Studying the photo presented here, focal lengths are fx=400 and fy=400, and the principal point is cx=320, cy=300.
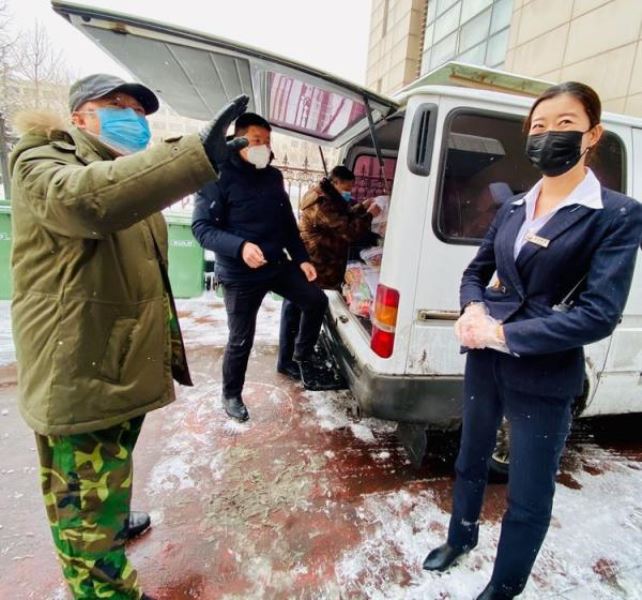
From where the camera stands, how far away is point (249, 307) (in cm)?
279

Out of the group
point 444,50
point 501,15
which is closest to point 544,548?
point 501,15

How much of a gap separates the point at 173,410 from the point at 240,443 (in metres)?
0.68

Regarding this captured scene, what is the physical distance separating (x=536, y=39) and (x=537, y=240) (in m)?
8.37

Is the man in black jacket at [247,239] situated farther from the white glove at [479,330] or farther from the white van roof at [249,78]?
the white glove at [479,330]

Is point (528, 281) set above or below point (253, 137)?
below

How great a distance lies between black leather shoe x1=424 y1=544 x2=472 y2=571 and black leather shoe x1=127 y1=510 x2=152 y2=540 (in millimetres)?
1380

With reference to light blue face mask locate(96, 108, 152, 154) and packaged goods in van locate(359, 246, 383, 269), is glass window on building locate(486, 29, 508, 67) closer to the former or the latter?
packaged goods in van locate(359, 246, 383, 269)

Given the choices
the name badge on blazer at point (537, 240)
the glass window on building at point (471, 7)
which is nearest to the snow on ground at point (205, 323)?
the name badge on blazer at point (537, 240)

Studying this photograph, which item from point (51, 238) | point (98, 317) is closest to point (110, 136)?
point (51, 238)

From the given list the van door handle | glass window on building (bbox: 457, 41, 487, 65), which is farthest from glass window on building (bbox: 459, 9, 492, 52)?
the van door handle

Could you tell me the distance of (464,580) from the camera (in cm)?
180

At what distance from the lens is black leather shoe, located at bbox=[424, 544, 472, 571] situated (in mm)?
1828

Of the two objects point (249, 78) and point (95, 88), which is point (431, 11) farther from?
point (95, 88)

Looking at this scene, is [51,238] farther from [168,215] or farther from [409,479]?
[168,215]
